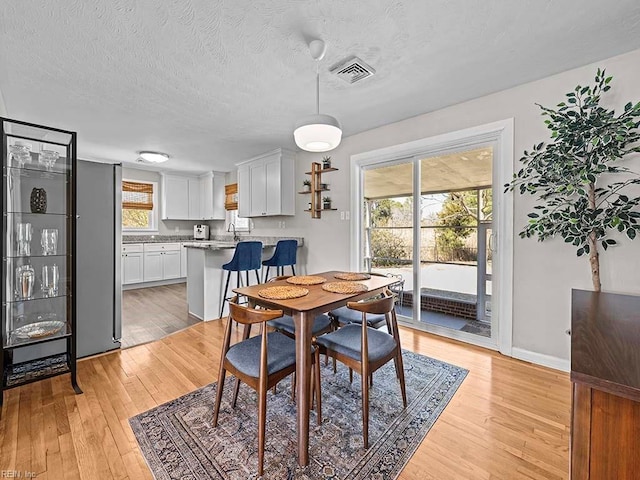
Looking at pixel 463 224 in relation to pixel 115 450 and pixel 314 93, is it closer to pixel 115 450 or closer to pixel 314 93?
pixel 314 93

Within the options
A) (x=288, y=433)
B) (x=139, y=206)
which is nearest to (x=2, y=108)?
(x=139, y=206)

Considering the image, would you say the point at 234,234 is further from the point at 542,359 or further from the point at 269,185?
the point at 542,359

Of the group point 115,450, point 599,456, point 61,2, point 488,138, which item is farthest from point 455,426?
point 61,2

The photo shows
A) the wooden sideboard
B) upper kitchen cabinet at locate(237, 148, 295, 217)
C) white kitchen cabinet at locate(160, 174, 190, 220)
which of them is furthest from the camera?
white kitchen cabinet at locate(160, 174, 190, 220)

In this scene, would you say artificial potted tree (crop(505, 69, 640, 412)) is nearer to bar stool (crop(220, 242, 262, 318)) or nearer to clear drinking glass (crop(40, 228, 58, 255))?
bar stool (crop(220, 242, 262, 318))

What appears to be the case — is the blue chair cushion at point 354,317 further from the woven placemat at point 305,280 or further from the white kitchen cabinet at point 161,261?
the white kitchen cabinet at point 161,261

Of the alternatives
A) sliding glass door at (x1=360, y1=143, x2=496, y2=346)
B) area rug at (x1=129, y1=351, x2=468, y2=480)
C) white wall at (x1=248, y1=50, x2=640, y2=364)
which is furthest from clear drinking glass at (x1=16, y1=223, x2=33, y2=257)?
white wall at (x1=248, y1=50, x2=640, y2=364)

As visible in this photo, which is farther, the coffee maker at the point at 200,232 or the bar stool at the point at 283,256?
the coffee maker at the point at 200,232

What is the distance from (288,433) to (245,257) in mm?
2136

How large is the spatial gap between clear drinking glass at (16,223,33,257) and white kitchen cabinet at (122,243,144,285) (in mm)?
3634

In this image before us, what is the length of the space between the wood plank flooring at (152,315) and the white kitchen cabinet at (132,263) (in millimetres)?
255

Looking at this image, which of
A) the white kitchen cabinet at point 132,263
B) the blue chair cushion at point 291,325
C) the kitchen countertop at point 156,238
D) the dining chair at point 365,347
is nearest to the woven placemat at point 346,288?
the dining chair at point 365,347

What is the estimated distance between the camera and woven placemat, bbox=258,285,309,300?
1.67m

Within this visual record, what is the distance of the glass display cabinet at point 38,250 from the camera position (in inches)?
80.0
